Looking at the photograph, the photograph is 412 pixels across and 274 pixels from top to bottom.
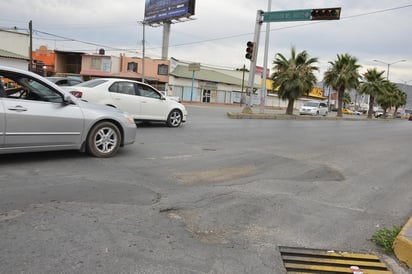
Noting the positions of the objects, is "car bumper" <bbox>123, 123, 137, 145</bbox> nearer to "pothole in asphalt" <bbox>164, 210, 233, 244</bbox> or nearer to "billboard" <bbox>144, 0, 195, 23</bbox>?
"pothole in asphalt" <bbox>164, 210, 233, 244</bbox>

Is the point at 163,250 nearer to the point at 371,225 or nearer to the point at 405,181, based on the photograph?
the point at 371,225

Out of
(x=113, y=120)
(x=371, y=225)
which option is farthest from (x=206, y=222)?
(x=113, y=120)

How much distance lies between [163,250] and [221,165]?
157 inches

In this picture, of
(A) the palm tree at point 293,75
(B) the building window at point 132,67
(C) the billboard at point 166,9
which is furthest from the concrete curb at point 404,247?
(C) the billboard at point 166,9

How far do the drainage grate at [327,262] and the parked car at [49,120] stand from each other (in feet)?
14.2

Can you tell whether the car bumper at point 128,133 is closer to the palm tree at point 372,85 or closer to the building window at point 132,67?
the building window at point 132,67

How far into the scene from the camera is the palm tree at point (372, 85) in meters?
51.3

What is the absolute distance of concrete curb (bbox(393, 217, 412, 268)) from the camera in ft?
11.4

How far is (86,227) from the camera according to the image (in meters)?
3.69

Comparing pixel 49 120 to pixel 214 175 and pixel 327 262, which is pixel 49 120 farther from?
pixel 327 262

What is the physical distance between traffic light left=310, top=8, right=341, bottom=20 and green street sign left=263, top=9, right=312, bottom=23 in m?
0.29

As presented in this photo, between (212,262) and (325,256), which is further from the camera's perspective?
(325,256)

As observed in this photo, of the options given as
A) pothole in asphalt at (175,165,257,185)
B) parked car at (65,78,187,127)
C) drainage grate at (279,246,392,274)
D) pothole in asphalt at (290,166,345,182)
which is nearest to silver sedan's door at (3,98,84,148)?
pothole in asphalt at (175,165,257,185)

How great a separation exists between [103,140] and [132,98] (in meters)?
4.95
